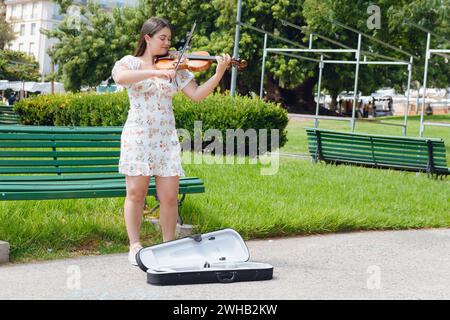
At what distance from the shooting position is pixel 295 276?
5.28 m

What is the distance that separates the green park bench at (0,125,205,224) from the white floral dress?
58cm

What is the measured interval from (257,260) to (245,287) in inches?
39.8

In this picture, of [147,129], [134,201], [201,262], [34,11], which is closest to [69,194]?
[134,201]

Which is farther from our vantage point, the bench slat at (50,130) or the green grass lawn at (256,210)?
the bench slat at (50,130)

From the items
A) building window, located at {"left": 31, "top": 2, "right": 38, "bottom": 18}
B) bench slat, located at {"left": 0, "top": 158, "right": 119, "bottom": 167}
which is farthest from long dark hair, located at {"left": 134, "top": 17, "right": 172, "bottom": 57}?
building window, located at {"left": 31, "top": 2, "right": 38, "bottom": 18}

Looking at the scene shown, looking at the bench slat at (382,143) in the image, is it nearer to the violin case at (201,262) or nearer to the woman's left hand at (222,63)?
the violin case at (201,262)

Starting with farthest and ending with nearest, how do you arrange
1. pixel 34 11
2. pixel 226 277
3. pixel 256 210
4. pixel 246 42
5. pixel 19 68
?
pixel 34 11, pixel 19 68, pixel 246 42, pixel 256 210, pixel 226 277

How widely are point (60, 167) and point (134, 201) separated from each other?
3.80ft

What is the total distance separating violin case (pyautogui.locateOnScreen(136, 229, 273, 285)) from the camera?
4.80 metres

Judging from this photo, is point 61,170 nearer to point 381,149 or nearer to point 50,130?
point 50,130

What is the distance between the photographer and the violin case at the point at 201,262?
15.8 feet

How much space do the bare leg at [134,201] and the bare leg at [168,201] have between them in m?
0.10

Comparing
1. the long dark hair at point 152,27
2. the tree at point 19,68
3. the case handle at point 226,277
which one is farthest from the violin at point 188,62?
the tree at point 19,68

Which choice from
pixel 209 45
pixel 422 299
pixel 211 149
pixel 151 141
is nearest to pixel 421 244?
pixel 422 299
